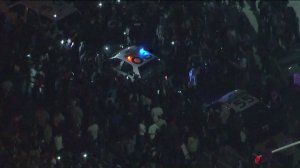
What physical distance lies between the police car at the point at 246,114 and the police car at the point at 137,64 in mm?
2635

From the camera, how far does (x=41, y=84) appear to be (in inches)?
583

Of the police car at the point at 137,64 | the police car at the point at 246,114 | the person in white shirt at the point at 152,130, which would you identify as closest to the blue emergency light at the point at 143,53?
the police car at the point at 137,64

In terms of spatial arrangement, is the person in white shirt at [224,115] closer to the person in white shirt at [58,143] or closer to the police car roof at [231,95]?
the police car roof at [231,95]

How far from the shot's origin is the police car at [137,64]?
17219 mm

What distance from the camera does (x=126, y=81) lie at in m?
15.2

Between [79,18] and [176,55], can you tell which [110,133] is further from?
[79,18]

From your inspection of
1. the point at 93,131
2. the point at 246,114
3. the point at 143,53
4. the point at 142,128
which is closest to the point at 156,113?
the point at 142,128

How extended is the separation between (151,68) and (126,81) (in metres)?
2.43

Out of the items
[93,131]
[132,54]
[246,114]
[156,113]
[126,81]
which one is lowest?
[246,114]

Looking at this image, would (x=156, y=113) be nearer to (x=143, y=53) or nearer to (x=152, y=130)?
(x=152, y=130)

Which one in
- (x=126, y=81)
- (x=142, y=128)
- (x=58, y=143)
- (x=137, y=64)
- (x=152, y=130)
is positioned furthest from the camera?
(x=137, y=64)

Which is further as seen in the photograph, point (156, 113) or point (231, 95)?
point (231, 95)

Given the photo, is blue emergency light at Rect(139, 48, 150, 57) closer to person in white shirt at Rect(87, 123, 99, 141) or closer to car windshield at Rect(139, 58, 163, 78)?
car windshield at Rect(139, 58, 163, 78)

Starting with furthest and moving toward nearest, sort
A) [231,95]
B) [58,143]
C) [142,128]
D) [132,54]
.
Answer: [132,54], [231,95], [142,128], [58,143]
